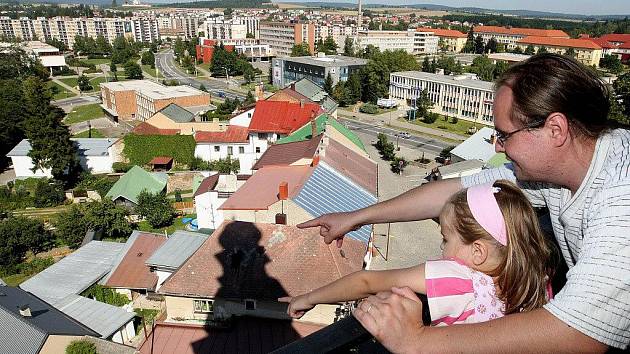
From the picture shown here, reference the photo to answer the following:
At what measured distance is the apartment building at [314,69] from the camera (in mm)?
65375

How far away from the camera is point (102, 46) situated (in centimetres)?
11169

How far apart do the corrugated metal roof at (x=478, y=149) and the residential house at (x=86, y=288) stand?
23.0 meters

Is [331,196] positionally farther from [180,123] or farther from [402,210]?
[180,123]

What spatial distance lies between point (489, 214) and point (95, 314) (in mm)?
17659

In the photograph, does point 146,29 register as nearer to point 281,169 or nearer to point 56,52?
point 56,52

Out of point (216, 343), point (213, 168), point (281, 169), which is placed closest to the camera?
point (216, 343)

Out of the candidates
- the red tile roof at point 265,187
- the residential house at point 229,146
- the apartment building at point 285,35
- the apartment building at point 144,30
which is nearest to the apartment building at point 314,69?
the residential house at point 229,146

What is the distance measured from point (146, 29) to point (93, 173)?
129958mm

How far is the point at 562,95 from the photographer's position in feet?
6.90

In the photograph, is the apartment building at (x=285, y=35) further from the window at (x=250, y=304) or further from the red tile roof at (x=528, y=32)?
the window at (x=250, y=304)

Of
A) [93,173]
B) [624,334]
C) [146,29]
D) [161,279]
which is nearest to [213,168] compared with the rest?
[93,173]

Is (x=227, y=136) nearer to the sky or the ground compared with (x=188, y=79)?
nearer to the sky

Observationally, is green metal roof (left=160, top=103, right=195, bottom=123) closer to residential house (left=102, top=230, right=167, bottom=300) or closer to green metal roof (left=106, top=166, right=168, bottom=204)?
green metal roof (left=106, top=166, right=168, bottom=204)

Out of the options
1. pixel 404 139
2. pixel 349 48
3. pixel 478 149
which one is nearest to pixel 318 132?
pixel 478 149
